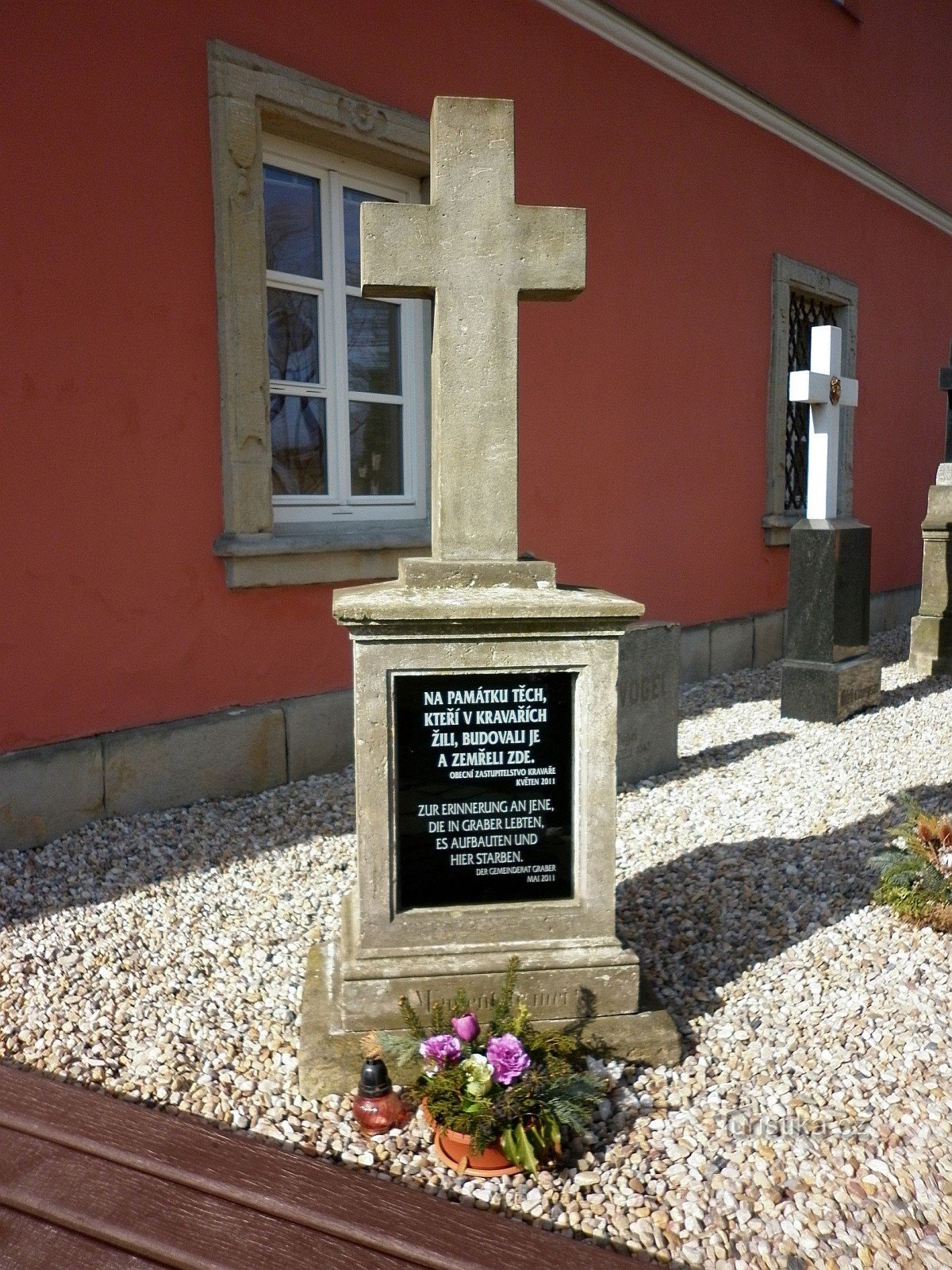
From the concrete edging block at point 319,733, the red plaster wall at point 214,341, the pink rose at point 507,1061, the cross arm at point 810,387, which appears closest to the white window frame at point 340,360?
the red plaster wall at point 214,341

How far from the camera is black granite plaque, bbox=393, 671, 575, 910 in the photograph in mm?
2785

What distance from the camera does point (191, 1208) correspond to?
2107mm

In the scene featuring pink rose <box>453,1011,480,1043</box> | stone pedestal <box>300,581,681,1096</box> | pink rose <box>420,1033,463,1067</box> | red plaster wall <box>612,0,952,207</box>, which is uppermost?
red plaster wall <box>612,0,952,207</box>

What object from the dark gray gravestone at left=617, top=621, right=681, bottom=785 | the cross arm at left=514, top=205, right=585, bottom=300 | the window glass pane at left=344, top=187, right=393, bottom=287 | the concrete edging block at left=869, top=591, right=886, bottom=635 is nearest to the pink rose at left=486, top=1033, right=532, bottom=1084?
the cross arm at left=514, top=205, right=585, bottom=300

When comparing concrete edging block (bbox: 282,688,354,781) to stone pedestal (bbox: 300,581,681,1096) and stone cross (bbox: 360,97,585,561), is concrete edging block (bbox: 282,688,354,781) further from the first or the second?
stone cross (bbox: 360,97,585,561)

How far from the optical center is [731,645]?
861 cm

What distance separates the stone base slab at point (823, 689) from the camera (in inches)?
264

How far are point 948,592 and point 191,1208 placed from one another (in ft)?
25.7

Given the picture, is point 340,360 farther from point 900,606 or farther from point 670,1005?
point 900,606

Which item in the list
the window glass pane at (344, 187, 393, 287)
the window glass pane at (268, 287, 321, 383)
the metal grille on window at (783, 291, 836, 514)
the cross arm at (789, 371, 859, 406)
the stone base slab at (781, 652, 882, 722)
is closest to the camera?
the window glass pane at (268, 287, 321, 383)

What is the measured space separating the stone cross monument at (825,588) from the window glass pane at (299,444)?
317 cm

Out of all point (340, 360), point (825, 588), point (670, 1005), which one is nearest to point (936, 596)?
point (825, 588)

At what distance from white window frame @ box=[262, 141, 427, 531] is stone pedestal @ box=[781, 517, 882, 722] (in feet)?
8.65

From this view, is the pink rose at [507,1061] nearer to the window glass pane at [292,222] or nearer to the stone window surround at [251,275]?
the stone window surround at [251,275]
